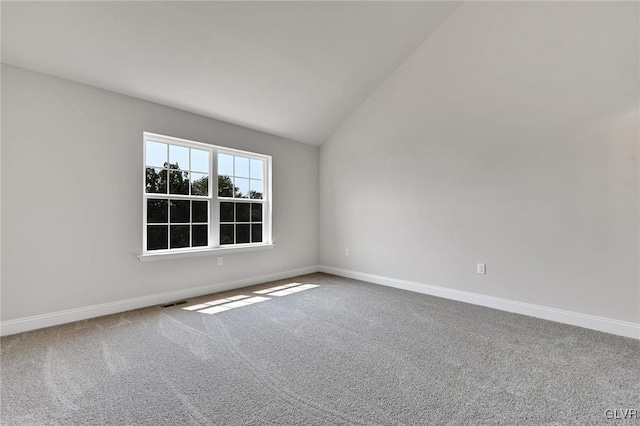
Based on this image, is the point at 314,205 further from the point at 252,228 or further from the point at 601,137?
the point at 601,137

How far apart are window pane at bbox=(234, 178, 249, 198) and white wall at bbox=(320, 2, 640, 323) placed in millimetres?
1980

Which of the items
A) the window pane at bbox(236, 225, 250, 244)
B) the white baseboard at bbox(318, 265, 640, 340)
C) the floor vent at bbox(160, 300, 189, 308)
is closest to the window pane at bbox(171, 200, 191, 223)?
the window pane at bbox(236, 225, 250, 244)

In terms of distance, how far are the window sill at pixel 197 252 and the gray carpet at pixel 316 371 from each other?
24.6 inches

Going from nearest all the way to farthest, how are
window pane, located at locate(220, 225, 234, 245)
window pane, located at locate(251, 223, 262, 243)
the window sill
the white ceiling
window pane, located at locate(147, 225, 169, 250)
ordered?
the white ceiling < the window sill < window pane, located at locate(147, 225, 169, 250) < window pane, located at locate(220, 225, 234, 245) < window pane, located at locate(251, 223, 262, 243)

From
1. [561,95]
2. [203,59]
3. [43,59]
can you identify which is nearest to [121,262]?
[43,59]

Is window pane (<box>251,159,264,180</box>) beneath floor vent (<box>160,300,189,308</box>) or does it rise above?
above

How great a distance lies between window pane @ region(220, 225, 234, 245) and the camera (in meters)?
4.04

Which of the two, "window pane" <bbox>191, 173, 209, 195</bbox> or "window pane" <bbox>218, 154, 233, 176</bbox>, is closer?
"window pane" <bbox>191, 173, 209, 195</bbox>

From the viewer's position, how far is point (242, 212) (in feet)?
14.2

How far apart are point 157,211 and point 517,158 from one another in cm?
421

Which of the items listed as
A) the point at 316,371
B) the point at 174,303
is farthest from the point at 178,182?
the point at 316,371

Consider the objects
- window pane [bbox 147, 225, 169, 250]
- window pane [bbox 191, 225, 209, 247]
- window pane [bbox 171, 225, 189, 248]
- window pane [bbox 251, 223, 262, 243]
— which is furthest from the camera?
window pane [bbox 251, 223, 262, 243]

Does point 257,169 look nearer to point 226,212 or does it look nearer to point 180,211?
point 226,212

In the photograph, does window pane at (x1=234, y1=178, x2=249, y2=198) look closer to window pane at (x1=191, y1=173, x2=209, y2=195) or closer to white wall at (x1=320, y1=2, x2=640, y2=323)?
window pane at (x1=191, y1=173, x2=209, y2=195)
